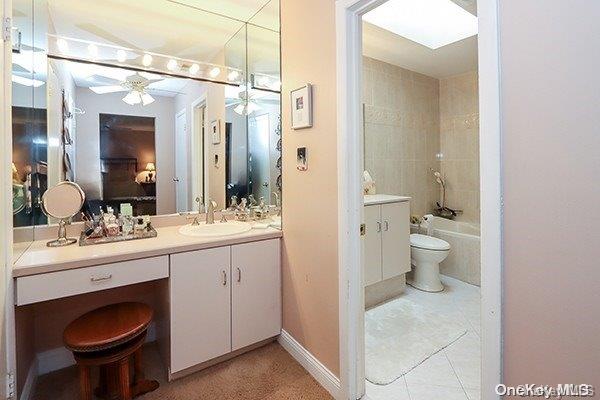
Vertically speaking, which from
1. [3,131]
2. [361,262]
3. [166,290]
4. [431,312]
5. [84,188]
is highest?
[3,131]

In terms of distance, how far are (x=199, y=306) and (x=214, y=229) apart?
569 mm

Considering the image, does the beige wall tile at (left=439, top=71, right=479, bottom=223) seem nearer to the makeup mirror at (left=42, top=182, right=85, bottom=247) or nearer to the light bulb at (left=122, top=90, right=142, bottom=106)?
the light bulb at (left=122, top=90, right=142, bottom=106)

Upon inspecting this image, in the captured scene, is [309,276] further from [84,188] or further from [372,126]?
[372,126]

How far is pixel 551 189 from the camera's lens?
81 centimetres

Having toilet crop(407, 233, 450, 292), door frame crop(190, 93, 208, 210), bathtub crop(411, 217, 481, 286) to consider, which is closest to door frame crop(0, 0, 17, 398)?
door frame crop(190, 93, 208, 210)

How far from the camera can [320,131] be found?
1672 mm

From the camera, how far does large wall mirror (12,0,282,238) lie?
1728 millimetres

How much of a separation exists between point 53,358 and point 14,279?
0.86 metres

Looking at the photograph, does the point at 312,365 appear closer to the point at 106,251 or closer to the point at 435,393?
the point at 435,393

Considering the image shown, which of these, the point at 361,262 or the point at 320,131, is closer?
the point at 361,262

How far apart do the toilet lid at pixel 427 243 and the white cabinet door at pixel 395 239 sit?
197 millimetres

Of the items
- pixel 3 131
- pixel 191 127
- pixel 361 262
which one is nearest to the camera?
pixel 3 131

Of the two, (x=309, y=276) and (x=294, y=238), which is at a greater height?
(x=294, y=238)

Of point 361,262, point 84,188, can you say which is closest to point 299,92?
point 361,262
